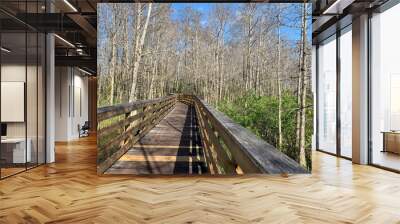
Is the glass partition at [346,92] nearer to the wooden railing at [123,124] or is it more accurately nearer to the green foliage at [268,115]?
the green foliage at [268,115]

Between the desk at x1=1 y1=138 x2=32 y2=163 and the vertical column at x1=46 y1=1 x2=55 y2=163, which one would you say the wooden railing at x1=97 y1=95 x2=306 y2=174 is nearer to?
the desk at x1=1 y1=138 x2=32 y2=163

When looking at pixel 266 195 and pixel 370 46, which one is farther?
pixel 370 46

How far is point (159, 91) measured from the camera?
5.94 m

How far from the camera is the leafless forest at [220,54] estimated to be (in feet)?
19.1

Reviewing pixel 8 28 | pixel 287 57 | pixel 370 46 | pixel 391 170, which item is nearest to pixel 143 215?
pixel 287 57

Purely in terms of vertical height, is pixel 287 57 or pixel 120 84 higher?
pixel 287 57

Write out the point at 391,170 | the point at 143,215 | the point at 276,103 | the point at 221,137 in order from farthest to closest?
1. the point at 391,170
2. the point at 276,103
3. the point at 221,137
4. the point at 143,215

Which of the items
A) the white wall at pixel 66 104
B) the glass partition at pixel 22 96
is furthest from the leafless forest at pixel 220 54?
the white wall at pixel 66 104

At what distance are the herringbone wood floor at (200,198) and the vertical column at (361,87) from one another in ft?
3.02

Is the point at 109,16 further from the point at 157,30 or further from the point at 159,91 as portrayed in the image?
the point at 159,91

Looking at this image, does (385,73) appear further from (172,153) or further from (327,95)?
(172,153)

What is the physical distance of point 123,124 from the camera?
19.2 feet

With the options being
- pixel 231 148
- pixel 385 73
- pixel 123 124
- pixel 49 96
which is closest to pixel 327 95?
pixel 385 73

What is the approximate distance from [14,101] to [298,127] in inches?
171
